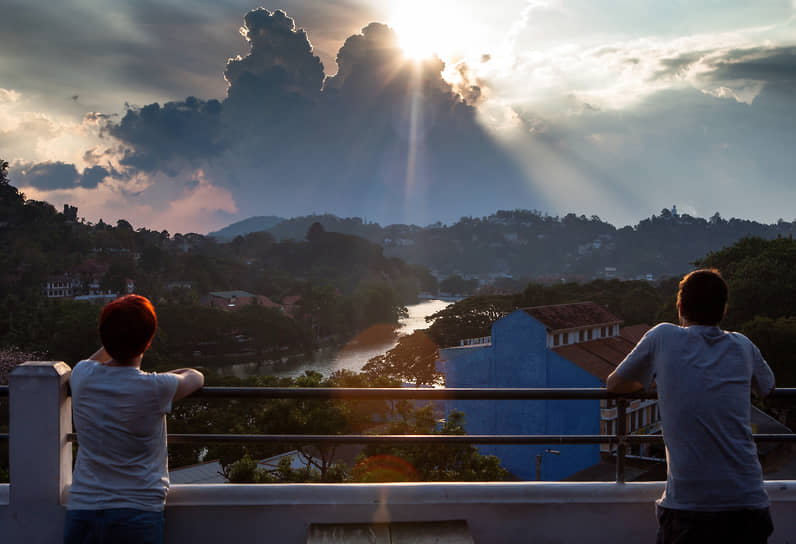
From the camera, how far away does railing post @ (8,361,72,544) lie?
7.41ft

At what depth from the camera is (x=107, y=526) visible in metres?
1.84

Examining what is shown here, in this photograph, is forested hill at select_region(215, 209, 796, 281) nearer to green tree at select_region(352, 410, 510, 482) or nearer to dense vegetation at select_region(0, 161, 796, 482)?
dense vegetation at select_region(0, 161, 796, 482)

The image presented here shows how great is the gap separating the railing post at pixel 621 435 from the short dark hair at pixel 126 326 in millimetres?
1730

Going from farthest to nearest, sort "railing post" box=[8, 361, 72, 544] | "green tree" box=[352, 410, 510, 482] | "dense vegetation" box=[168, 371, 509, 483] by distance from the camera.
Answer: "green tree" box=[352, 410, 510, 482] → "dense vegetation" box=[168, 371, 509, 483] → "railing post" box=[8, 361, 72, 544]

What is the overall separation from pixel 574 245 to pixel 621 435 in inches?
5881

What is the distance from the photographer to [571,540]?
2.44 m

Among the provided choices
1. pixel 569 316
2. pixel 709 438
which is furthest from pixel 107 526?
pixel 569 316

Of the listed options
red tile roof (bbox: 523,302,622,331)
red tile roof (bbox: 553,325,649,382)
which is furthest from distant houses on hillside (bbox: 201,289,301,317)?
red tile roof (bbox: 553,325,649,382)

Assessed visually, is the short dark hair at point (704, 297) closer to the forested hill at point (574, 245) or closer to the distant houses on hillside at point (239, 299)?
the distant houses on hillside at point (239, 299)

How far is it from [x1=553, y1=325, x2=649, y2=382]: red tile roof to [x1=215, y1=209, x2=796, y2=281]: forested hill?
94.2 m

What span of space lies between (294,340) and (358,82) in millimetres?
78661

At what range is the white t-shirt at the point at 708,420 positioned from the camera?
177 cm

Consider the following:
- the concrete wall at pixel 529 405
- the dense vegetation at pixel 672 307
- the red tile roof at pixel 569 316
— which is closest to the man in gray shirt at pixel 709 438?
the concrete wall at pixel 529 405

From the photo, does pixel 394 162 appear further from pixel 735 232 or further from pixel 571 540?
pixel 571 540
